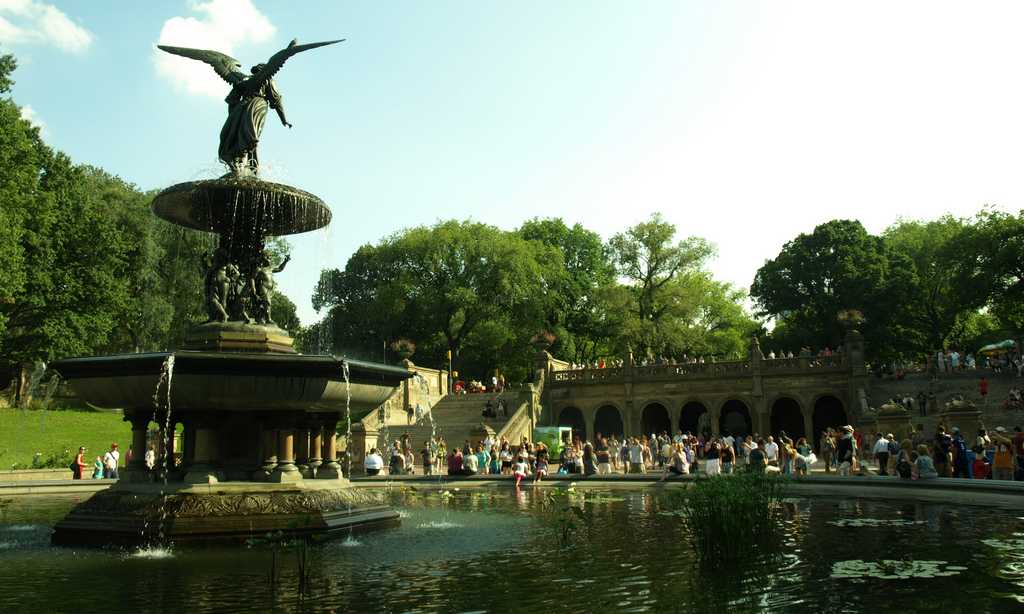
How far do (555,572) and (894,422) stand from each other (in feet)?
65.2

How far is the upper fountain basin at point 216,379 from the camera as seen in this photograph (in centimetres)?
1078

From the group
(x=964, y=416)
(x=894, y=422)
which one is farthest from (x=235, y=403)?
(x=964, y=416)

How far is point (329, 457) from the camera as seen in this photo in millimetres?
13531

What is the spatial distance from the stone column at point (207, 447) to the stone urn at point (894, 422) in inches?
774

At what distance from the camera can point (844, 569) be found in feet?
25.9

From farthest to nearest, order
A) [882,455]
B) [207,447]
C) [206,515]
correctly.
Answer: [882,455] → [207,447] → [206,515]

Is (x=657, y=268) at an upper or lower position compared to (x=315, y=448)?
upper

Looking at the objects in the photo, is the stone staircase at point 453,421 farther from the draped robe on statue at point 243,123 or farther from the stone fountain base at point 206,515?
the stone fountain base at point 206,515

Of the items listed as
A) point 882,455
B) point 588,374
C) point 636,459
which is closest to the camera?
point 882,455

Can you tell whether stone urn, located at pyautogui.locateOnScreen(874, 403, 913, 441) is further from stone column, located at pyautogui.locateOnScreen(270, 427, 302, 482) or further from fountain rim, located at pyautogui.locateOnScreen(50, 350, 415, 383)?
fountain rim, located at pyautogui.locateOnScreen(50, 350, 415, 383)

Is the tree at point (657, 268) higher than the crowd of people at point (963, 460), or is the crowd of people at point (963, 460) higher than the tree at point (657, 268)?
the tree at point (657, 268)

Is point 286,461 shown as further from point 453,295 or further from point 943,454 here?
point 453,295

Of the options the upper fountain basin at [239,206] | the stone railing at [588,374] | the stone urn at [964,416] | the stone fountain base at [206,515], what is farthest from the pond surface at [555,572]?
the stone railing at [588,374]

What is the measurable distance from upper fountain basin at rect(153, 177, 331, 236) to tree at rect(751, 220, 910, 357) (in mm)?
45269
